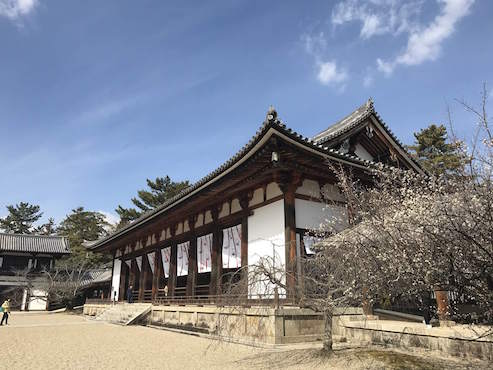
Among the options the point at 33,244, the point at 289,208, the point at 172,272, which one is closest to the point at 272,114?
the point at 289,208

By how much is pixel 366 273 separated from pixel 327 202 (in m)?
6.88

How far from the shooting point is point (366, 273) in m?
6.01

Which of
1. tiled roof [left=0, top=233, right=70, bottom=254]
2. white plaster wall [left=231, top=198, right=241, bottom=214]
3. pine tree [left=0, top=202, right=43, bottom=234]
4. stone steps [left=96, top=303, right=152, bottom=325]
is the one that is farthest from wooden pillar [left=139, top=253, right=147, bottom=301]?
pine tree [left=0, top=202, right=43, bottom=234]

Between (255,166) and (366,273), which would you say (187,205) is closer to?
(255,166)

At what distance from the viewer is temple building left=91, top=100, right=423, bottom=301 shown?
1045 centimetres

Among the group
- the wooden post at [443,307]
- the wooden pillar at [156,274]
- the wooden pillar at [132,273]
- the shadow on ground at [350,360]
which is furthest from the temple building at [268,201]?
the wooden pillar at [132,273]

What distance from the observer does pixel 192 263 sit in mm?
16234

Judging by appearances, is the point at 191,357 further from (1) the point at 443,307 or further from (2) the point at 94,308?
(2) the point at 94,308

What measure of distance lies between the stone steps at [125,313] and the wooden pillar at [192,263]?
11.6 ft

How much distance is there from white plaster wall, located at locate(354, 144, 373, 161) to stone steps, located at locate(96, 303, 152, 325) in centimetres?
1190

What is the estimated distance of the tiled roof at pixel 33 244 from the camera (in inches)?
1710

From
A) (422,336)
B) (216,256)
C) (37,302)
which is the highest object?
(216,256)

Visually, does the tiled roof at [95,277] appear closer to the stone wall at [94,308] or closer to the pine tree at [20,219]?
the stone wall at [94,308]

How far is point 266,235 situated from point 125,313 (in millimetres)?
11029
